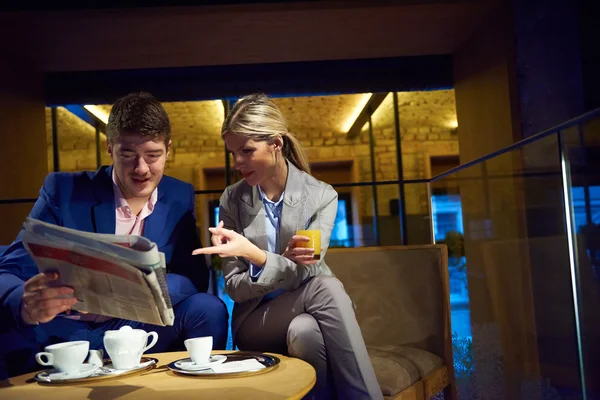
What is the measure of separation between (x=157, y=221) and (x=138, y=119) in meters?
0.32

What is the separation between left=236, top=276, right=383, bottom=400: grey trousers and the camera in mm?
1521

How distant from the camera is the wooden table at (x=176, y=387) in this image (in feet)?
3.39

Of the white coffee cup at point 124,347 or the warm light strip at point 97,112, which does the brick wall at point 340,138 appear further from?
the white coffee cup at point 124,347

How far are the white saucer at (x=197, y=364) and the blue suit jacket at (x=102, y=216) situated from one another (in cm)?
48

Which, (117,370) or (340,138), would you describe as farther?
(340,138)

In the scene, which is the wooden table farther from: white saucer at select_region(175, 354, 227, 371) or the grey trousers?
the grey trousers

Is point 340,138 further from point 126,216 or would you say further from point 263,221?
point 126,216

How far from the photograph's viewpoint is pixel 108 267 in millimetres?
1038

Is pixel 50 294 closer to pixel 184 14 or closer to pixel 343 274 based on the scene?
pixel 343 274

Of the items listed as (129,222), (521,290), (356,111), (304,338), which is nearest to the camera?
(304,338)

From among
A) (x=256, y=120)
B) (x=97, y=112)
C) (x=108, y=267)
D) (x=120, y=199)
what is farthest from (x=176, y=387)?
(x=97, y=112)

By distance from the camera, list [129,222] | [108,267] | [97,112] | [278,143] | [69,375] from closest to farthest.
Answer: [108,267]
[69,375]
[129,222]
[278,143]
[97,112]

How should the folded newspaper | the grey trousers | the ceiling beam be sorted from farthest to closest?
the ceiling beam < the grey trousers < the folded newspaper

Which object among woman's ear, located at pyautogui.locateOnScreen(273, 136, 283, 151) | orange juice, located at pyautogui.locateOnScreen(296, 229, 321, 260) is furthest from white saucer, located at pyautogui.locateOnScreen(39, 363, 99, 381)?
woman's ear, located at pyautogui.locateOnScreen(273, 136, 283, 151)
